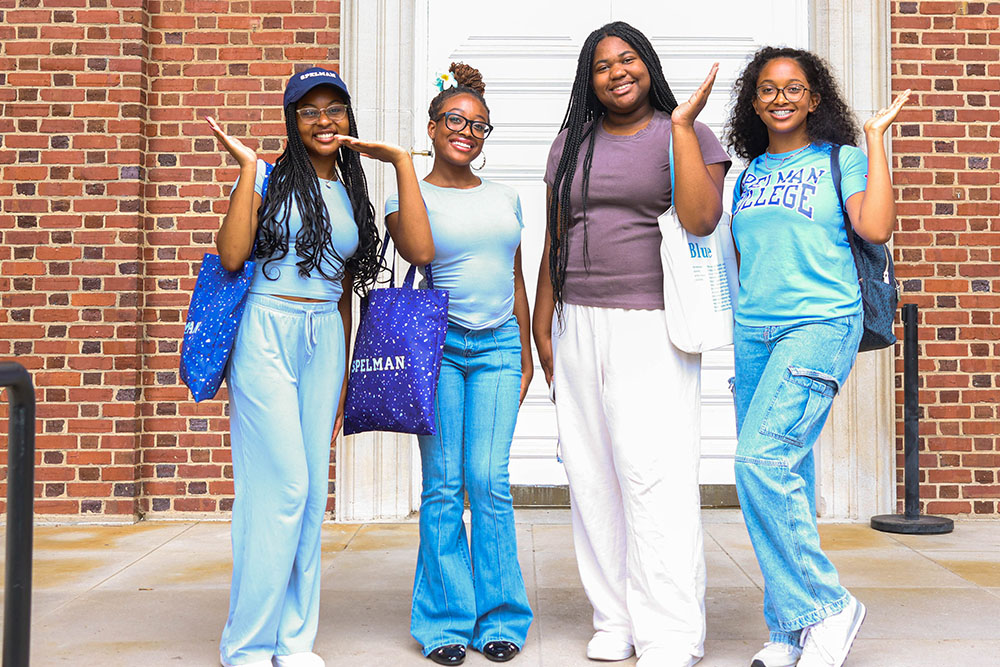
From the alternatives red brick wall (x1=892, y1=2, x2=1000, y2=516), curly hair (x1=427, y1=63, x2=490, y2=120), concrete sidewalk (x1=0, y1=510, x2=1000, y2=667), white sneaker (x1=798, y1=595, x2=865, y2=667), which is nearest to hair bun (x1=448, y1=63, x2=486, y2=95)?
curly hair (x1=427, y1=63, x2=490, y2=120)

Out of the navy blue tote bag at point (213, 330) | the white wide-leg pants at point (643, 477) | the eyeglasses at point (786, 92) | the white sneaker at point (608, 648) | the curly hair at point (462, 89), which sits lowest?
the white sneaker at point (608, 648)

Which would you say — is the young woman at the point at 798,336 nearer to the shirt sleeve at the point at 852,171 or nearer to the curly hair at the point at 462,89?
the shirt sleeve at the point at 852,171

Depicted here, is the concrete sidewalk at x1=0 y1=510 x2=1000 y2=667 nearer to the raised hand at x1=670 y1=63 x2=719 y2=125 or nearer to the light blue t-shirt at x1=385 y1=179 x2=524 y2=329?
the light blue t-shirt at x1=385 y1=179 x2=524 y2=329

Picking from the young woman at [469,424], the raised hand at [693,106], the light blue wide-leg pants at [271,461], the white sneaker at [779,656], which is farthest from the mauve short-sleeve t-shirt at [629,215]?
the white sneaker at [779,656]

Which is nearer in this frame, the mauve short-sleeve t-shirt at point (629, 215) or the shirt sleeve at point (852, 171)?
the shirt sleeve at point (852, 171)

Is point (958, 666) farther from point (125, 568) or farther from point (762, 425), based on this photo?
point (125, 568)

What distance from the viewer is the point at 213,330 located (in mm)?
2910

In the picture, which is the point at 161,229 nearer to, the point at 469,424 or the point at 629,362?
the point at 469,424

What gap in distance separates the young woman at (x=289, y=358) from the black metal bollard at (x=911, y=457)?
10.1 ft

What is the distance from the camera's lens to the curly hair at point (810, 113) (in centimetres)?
303

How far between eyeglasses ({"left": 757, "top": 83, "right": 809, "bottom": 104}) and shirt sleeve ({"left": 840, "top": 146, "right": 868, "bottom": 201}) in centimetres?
22

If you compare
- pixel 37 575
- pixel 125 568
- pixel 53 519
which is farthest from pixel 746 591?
pixel 53 519

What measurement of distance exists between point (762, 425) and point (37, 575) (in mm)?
3210

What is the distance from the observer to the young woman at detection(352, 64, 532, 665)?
10.4ft
